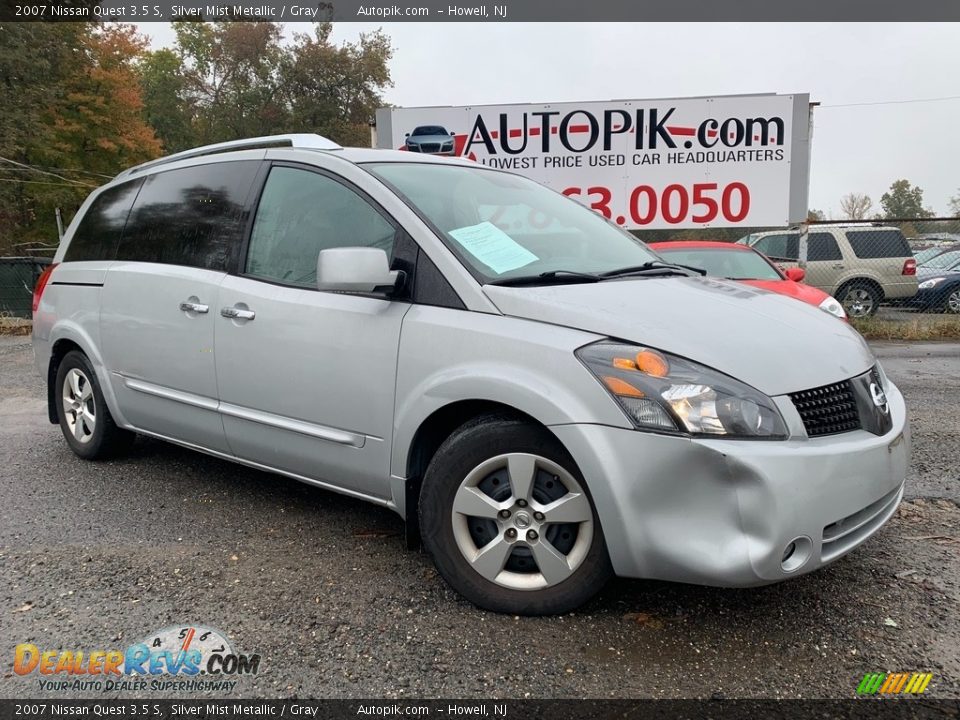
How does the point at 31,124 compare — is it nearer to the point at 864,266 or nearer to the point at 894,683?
the point at 864,266

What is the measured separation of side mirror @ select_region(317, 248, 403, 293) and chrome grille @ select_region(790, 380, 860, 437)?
1.45 metres

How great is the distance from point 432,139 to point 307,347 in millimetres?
8415

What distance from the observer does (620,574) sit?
7.24 feet

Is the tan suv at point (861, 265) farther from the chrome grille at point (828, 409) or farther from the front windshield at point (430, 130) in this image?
the chrome grille at point (828, 409)

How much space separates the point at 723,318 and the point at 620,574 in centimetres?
93

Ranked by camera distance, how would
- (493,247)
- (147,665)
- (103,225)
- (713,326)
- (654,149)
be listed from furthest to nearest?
(654,149), (103,225), (493,247), (713,326), (147,665)

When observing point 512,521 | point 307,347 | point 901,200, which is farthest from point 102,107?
point 901,200

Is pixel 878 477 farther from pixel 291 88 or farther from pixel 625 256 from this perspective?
pixel 291 88

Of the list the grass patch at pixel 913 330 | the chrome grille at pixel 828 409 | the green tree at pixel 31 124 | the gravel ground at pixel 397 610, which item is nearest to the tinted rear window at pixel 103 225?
the gravel ground at pixel 397 610

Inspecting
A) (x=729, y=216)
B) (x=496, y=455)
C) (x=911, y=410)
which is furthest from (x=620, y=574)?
(x=729, y=216)

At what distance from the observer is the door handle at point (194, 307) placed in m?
3.21

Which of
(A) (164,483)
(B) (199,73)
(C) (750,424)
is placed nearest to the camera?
(C) (750,424)

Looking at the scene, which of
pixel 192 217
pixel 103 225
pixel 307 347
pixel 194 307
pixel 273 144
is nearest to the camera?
pixel 307 347

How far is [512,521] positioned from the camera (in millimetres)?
2357
